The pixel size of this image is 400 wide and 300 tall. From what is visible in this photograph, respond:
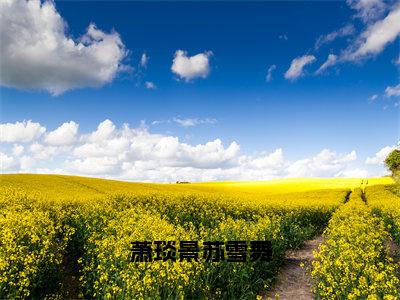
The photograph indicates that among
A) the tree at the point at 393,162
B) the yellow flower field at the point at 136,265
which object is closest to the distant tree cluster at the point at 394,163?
the tree at the point at 393,162

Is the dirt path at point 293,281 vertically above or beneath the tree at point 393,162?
beneath

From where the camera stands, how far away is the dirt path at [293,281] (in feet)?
44.6

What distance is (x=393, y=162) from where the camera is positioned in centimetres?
7200

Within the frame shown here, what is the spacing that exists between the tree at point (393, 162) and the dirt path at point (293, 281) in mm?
59329

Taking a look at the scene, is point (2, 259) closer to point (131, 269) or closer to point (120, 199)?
point (131, 269)

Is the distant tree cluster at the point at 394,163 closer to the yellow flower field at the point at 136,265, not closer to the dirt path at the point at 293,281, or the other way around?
the dirt path at the point at 293,281

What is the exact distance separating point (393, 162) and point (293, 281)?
65.5 meters

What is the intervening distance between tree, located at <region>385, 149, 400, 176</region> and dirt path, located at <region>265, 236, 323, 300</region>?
59.3 m

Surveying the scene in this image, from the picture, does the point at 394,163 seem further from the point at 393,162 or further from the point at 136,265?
the point at 136,265

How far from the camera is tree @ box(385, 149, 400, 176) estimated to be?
7112 cm

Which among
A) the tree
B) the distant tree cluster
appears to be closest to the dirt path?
the distant tree cluster

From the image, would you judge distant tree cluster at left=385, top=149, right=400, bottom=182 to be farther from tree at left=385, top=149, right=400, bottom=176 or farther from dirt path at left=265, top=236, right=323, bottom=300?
dirt path at left=265, top=236, right=323, bottom=300

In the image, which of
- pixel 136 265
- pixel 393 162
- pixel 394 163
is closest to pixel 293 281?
pixel 136 265

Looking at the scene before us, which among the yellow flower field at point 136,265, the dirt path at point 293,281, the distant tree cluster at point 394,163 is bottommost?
the dirt path at point 293,281
